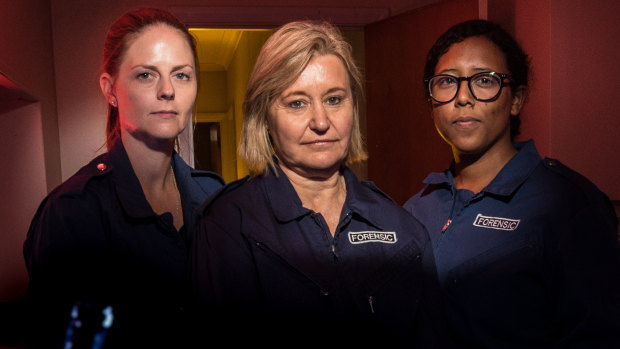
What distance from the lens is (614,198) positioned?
2363mm

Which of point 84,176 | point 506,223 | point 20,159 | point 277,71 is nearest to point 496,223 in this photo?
point 506,223

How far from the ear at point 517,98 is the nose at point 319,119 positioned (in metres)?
0.79

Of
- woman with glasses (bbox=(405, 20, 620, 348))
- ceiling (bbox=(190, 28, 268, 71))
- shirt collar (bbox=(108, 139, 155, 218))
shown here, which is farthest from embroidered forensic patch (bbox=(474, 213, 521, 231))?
ceiling (bbox=(190, 28, 268, 71))

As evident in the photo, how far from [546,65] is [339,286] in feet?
5.69

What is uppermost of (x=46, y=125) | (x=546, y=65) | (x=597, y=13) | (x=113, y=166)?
(x=597, y=13)

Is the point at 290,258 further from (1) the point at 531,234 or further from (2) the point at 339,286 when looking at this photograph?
(1) the point at 531,234

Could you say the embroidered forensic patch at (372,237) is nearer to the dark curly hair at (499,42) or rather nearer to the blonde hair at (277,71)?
the blonde hair at (277,71)

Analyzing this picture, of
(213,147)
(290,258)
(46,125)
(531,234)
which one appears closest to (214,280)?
(290,258)

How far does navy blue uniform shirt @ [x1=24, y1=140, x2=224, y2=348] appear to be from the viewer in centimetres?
128

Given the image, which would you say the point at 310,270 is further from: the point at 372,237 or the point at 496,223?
the point at 496,223

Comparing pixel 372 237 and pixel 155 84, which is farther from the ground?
pixel 155 84

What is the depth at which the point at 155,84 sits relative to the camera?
4.88 feet

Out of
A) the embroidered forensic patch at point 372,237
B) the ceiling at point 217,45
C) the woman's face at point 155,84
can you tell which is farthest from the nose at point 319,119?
the ceiling at point 217,45

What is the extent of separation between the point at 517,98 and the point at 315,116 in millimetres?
851
